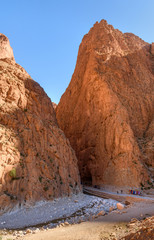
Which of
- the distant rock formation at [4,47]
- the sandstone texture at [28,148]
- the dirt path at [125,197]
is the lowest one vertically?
A: the dirt path at [125,197]

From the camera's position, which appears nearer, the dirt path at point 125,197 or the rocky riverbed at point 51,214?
the rocky riverbed at point 51,214

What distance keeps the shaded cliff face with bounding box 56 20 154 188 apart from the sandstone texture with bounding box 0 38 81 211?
751 cm

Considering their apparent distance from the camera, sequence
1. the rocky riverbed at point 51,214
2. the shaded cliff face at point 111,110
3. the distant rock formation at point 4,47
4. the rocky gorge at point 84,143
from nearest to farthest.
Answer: the rocky riverbed at point 51,214 → the rocky gorge at point 84,143 → the shaded cliff face at point 111,110 → the distant rock formation at point 4,47

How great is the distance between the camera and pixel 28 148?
19688mm

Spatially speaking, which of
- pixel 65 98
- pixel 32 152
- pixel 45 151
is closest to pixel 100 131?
pixel 45 151

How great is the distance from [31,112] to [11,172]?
9.61 metres

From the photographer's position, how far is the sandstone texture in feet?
53.6

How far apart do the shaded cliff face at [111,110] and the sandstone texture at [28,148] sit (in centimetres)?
751

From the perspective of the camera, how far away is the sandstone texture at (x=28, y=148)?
1633cm

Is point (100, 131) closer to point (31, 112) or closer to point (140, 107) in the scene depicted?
point (140, 107)

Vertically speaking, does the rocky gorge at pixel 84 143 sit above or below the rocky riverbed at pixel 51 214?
above

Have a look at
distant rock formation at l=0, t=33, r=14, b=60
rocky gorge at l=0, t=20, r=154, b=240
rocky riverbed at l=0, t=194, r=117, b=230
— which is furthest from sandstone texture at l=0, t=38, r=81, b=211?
distant rock formation at l=0, t=33, r=14, b=60

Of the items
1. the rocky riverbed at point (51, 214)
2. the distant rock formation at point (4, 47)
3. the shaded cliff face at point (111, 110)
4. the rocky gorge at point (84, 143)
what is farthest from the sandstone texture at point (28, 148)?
the shaded cliff face at point (111, 110)

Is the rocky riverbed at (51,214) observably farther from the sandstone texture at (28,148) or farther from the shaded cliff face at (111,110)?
the shaded cliff face at (111,110)
